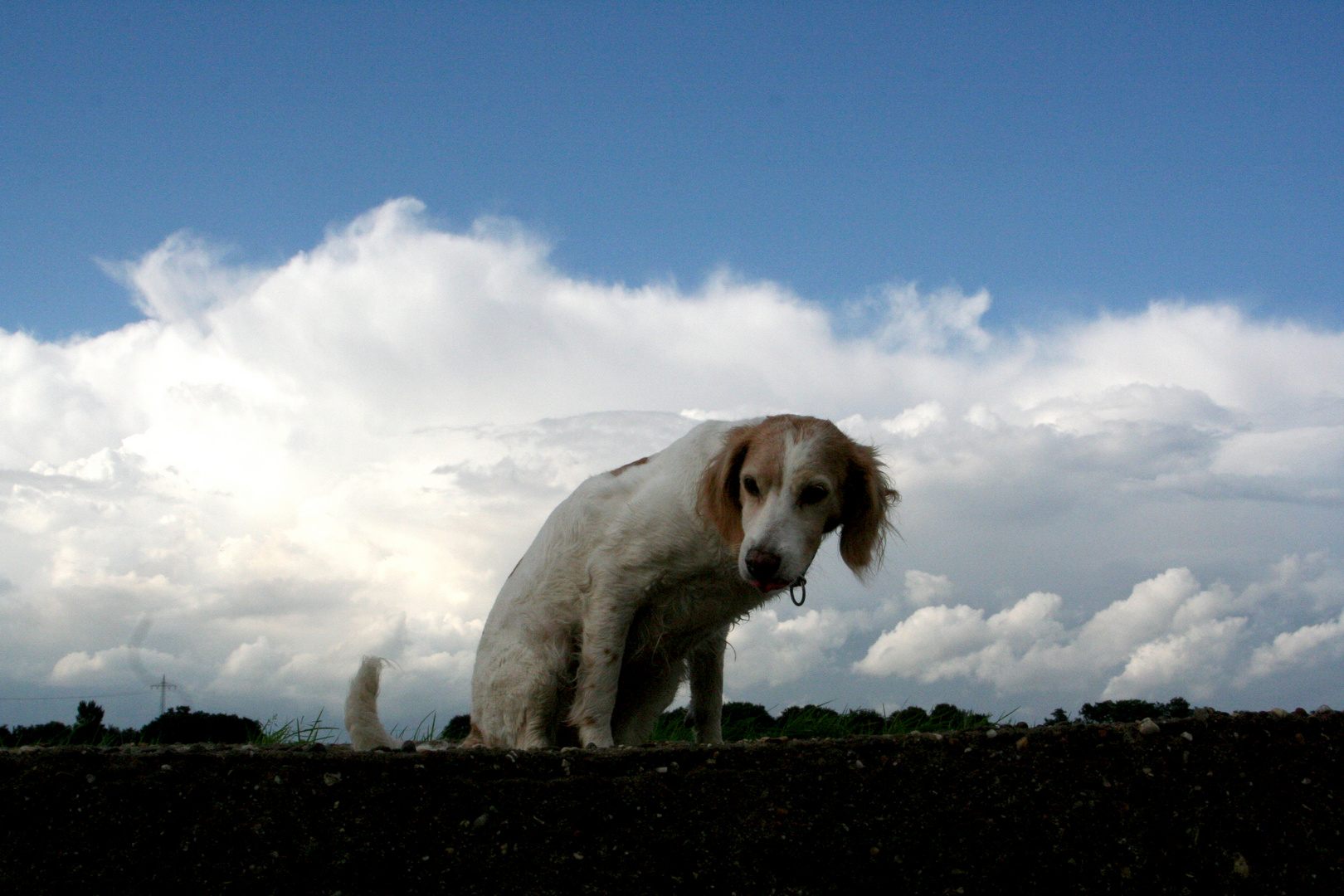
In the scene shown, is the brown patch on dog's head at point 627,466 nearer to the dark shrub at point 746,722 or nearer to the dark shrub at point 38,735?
the dark shrub at point 746,722

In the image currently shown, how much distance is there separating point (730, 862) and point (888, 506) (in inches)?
96.4

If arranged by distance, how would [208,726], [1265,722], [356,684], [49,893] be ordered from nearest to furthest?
1. [49,893]
2. [1265,722]
3. [356,684]
4. [208,726]

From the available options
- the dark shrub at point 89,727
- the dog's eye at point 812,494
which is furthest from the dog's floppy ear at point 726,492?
the dark shrub at point 89,727

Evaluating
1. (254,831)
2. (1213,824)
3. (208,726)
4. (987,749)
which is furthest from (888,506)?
(208,726)

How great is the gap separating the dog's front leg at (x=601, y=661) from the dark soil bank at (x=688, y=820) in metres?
1.37

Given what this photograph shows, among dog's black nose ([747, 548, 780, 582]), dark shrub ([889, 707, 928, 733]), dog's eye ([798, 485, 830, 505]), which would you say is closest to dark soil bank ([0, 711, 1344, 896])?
dog's black nose ([747, 548, 780, 582])

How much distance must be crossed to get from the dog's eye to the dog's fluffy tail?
2642 mm

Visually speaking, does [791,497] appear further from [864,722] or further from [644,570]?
[864,722]

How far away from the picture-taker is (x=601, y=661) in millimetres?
5035

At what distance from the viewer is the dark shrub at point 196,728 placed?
22.2 ft

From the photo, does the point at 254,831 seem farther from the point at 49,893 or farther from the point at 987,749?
the point at 987,749

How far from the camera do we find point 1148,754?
11.8ft

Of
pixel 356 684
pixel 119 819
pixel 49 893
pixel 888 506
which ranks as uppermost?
pixel 888 506

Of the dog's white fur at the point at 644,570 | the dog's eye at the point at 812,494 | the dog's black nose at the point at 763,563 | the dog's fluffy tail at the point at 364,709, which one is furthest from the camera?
the dog's fluffy tail at the point at 364,709
